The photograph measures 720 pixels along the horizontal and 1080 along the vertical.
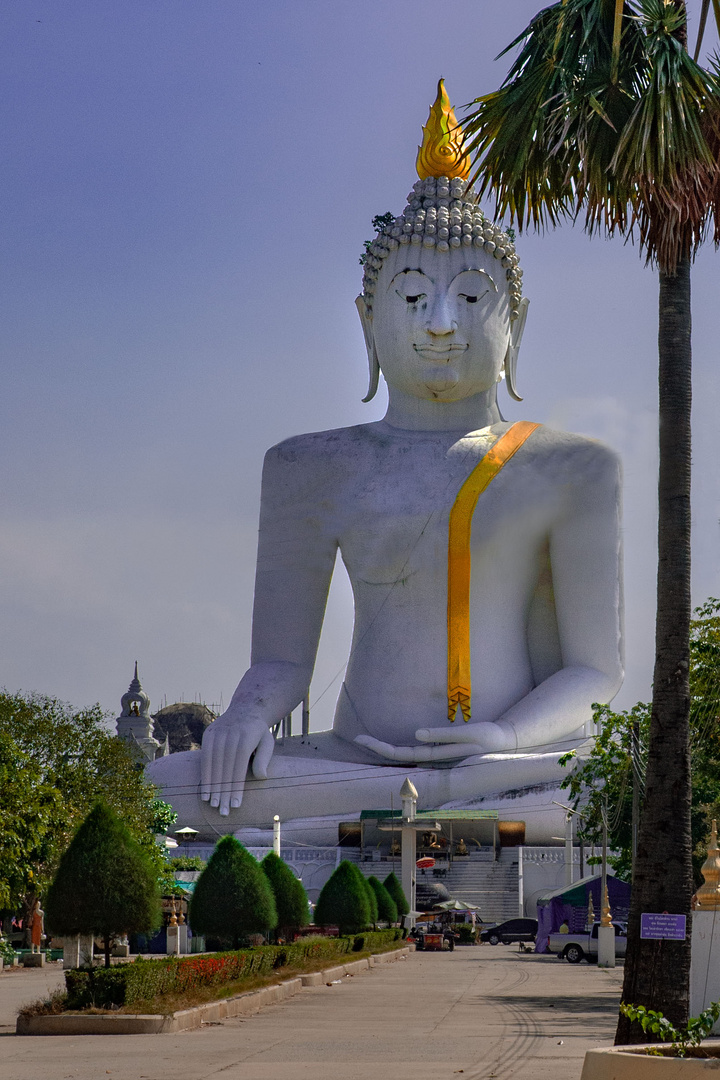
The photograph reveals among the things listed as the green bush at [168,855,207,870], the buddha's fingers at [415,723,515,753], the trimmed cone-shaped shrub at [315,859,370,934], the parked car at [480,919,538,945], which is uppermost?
the buddha's fingers at [415,723,515,753]

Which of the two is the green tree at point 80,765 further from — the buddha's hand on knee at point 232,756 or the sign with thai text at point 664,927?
the sign with thai text at point 664,927

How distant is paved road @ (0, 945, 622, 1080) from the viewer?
11172 mm

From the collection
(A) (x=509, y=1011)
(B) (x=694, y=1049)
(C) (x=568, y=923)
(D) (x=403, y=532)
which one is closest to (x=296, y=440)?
(D) (x=403, y=532)

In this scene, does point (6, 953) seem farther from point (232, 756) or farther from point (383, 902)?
point (232, 756)

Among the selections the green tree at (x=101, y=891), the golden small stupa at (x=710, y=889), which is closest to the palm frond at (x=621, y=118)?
the golden small stupa at (x=710, y=889)

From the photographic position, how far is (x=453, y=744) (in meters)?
35.7

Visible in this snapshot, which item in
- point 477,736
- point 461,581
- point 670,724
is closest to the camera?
point 670,724

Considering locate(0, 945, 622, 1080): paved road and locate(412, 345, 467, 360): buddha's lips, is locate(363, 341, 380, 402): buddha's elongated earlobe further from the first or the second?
locate(0, 945, 622, 1080): paved road

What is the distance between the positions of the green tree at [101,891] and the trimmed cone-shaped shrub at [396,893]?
18.2 meters

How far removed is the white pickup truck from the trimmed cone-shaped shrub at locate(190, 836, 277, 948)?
485 inches

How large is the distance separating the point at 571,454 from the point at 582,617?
3.66 m

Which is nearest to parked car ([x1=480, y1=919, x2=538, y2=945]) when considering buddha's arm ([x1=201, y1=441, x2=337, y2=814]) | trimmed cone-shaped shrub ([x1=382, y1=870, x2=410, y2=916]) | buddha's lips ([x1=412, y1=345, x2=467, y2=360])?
trimmed cone-shaped shrub ([x1=382, y1=870, x2=410, y2=916])

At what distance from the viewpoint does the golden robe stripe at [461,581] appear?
36000mm

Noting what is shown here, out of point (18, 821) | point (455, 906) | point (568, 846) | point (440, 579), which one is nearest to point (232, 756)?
point (440, 579)
